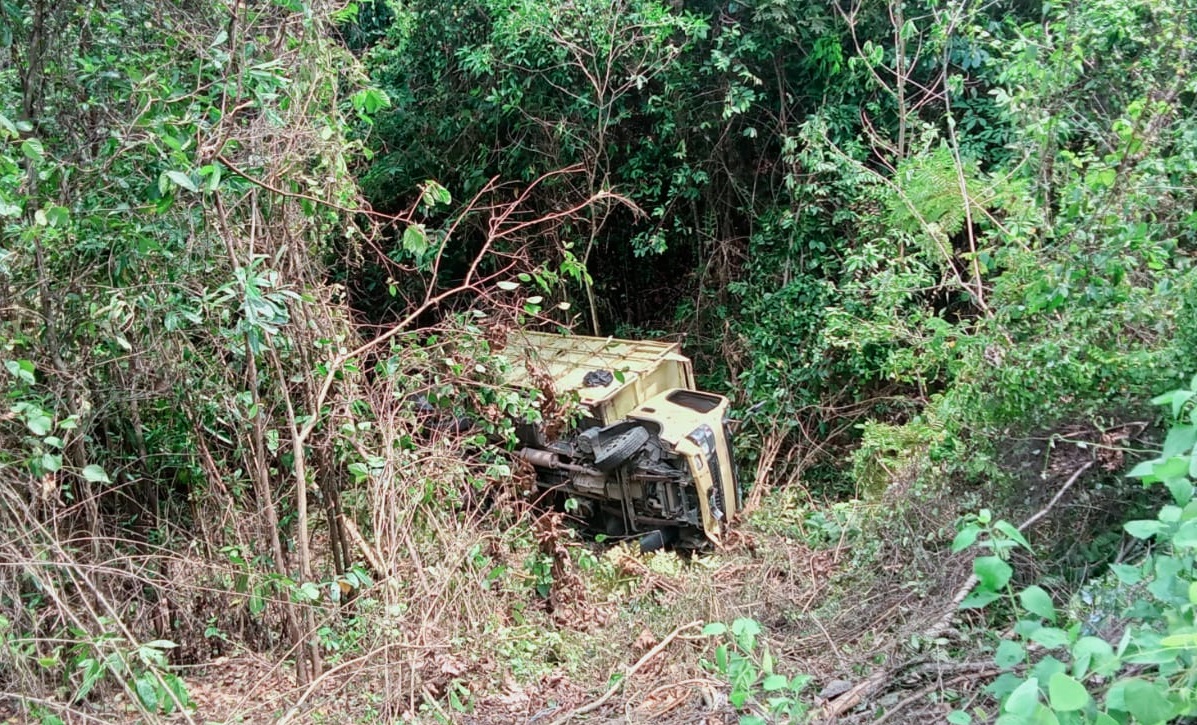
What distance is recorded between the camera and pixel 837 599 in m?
4.69

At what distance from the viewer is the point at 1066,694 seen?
4.72 feet

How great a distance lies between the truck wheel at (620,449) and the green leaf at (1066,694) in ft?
17.6

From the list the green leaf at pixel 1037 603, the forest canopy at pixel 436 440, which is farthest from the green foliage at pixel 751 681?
the green leaf at pixel 1037 603

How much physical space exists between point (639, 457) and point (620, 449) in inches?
9.3

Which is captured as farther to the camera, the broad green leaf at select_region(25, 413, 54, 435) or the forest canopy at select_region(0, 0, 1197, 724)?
the forest canopy at select_region(0, 0, 1197, 724)

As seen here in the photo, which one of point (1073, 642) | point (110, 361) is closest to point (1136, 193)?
point (1073, 642)

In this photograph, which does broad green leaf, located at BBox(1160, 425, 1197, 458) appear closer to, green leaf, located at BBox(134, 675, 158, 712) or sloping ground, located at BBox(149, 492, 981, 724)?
sloping ground, located at BBox(149, 492, 981, 724)

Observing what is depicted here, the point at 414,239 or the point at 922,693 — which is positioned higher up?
the point at 414,239

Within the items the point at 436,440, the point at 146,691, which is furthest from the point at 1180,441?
the point at 436,440

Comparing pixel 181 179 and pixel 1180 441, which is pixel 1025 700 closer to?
pixel 1180 441

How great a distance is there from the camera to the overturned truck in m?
6.86

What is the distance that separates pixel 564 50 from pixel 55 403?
21.5 ft

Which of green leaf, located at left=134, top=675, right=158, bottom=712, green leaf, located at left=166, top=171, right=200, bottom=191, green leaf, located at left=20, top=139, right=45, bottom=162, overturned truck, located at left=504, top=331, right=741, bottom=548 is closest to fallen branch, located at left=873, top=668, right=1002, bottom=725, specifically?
green leaf, located at left=134, top=675, right=158, bottom=712

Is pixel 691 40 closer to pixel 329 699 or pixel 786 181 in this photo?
pixel 786 181
